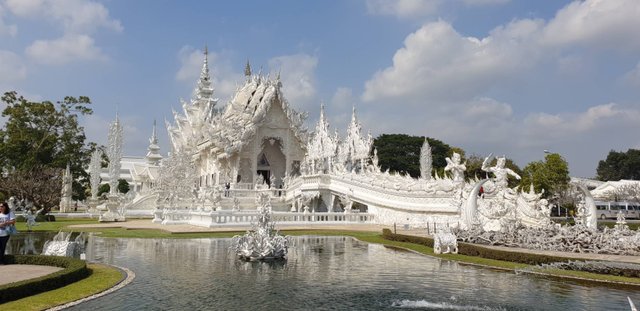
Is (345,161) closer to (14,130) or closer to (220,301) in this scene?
(14,130)

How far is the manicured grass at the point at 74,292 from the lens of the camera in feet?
25.3

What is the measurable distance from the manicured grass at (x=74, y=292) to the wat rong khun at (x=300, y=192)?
3.72 metres

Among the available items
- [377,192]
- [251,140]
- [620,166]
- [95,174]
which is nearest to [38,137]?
[95,174]

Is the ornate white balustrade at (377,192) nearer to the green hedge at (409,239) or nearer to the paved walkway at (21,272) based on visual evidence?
the green hedge at (409,239)

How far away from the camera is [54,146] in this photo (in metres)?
41.7

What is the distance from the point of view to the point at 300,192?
3494 centimetres

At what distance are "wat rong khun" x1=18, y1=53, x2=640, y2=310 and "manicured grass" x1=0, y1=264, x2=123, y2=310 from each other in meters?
3.72

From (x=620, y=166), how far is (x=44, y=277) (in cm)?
8485

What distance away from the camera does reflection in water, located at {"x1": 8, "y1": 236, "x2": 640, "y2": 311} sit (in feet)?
27.4

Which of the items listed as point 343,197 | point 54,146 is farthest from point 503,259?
point 54,146

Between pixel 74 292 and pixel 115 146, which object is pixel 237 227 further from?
pixel 115 146

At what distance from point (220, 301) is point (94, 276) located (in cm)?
371

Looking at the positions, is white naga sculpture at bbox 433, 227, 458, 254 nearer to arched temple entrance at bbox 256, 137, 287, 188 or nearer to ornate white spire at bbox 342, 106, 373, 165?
ornate white spire at bbox 342, 106, 373, 165

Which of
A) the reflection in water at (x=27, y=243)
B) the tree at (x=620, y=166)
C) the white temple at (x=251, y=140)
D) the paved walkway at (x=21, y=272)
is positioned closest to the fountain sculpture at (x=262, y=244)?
the paved walkway at (x=21, y=272)
